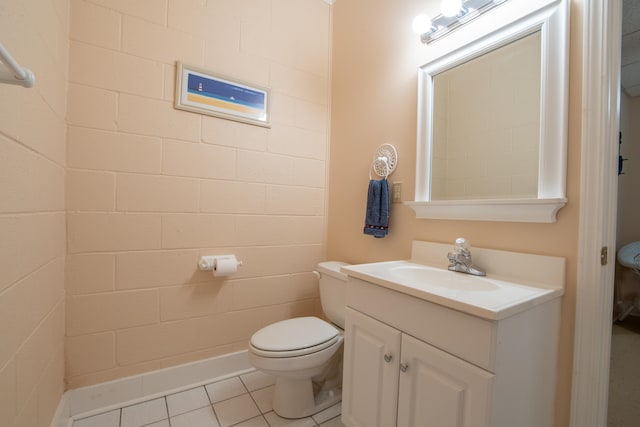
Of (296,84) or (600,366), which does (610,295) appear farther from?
(296,84)

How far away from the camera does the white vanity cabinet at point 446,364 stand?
2.45 ft

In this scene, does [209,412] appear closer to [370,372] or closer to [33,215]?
[370,372]

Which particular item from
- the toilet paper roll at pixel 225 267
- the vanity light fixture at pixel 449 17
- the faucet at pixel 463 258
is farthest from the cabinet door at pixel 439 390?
the vanity light fixture at pixel 449 17

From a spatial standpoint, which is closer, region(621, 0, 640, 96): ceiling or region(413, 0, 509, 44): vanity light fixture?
region(413, 0, 509, 44): vanity light fixture

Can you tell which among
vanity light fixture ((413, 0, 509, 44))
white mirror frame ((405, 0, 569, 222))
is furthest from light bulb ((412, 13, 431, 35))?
white mirror frame ((405, 0, 569, 222))

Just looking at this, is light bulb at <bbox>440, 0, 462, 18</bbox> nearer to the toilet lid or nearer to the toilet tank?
the toilet tank

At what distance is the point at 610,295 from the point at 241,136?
72.6 inches

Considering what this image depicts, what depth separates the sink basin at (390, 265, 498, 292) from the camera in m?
1.05

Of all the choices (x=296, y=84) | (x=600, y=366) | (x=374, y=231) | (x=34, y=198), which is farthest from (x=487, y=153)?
(x=34, y=198)

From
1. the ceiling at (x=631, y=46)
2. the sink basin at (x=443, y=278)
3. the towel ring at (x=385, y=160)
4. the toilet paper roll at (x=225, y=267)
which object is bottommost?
the toilet paper roll at (x=225, y=267)

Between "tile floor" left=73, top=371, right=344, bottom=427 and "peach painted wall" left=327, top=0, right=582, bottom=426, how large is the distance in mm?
935

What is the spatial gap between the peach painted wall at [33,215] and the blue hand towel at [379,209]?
4.62 feet

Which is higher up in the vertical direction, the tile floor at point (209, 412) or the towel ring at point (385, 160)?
the towel ring at point (385, 160)

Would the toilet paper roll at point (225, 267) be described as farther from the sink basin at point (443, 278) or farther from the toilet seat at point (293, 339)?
the sink basin at point (443, 278)
